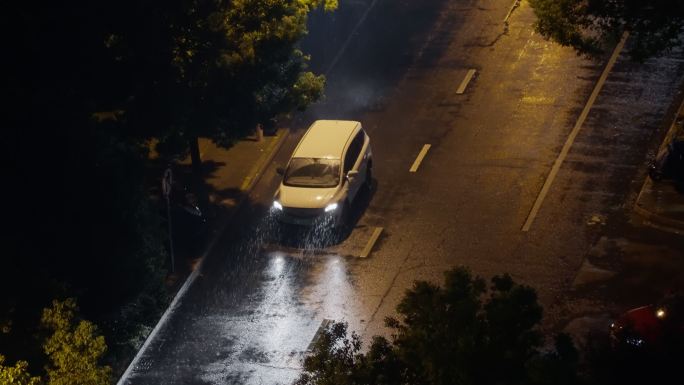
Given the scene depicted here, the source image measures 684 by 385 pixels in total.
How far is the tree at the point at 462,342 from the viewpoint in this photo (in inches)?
373

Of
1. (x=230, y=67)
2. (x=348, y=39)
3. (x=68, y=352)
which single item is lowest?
Answer: (x=348, y=39)

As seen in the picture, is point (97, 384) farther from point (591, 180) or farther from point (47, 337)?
point (591, 180)

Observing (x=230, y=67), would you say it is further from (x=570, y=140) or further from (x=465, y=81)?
(x=465, y=81)

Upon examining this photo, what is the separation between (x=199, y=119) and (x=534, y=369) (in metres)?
17.0

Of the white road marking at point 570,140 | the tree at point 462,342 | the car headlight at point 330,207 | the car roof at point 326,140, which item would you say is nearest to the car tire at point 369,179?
the car roof at point 326,140

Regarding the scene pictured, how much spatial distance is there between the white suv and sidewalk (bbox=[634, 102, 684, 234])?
Answer: 6.70 m

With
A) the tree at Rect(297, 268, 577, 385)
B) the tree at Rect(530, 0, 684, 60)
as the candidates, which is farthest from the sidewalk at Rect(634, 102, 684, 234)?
the tree at Rect(297, 268, 577, 385)

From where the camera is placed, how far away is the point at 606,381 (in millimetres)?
9055

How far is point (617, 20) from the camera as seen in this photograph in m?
21.1

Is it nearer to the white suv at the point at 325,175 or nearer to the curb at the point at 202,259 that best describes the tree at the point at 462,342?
the curb at the point at 202,259

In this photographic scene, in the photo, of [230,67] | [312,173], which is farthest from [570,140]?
[230,67]

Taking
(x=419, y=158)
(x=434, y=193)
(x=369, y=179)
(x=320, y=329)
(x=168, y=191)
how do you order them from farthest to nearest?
(x=419, y=158) < (x=369, y=179) < (x=434, y=193) < (x=168, y=191) < (x=320, y=329)

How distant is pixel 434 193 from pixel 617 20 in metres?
7.02

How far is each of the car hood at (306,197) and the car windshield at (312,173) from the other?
0.58 ft
